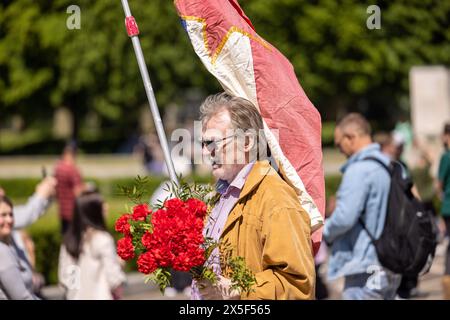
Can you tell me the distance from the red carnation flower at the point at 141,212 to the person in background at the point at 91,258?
3672 mm

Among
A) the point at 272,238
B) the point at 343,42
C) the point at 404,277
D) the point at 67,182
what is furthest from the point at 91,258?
the point at 343,42

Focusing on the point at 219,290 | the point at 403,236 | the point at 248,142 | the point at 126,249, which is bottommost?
the point at 403,236

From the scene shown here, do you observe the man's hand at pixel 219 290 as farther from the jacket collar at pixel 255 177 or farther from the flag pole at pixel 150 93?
the flag pole at pixel 150 93

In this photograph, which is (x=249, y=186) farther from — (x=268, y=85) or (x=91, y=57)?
(x=91, y=57)

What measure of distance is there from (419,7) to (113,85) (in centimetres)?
1168

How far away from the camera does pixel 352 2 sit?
31.2 meters

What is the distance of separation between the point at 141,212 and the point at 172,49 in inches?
1211

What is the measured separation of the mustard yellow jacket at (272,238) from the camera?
370cm

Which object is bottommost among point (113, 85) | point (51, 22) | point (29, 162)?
point (29, 162)

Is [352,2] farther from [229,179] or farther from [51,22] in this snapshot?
[229,179]

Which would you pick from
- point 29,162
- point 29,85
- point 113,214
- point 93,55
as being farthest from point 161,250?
point 29,162

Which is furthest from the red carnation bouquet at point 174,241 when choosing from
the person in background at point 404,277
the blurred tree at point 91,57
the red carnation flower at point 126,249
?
the blurred tree at point 91,57

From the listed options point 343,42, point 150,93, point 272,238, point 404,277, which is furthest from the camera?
point 343,42

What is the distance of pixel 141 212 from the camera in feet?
13.0
